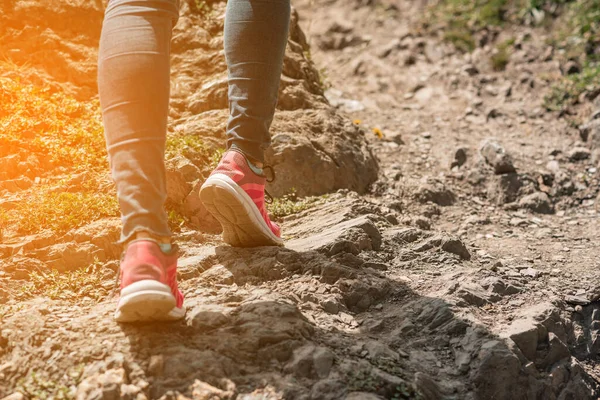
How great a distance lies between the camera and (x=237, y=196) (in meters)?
2.45

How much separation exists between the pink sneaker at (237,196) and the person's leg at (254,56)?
16 cm

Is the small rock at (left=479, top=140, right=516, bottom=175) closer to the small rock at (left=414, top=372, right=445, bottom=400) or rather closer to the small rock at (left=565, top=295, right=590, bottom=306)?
the small rock at (left=565, top=295, right=590, bottom=306)

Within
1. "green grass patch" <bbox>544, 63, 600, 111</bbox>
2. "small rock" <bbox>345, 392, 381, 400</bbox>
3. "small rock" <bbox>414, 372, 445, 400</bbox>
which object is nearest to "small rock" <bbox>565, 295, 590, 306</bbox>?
"small rock" <bbox>414, 372, 445, 400</bbox>

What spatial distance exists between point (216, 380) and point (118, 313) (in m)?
0.42

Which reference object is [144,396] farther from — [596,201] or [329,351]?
[596,201]

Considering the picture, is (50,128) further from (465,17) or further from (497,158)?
(465,17)

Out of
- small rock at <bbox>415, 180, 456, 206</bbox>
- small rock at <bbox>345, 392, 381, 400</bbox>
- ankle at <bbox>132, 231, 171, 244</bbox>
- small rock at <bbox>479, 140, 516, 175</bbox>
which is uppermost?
ankle at <bbox>132, 231, 171, 244</bbox>

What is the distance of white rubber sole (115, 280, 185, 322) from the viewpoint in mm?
1917

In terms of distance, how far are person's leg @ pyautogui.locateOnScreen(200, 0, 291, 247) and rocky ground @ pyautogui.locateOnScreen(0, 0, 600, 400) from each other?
0.40 meters

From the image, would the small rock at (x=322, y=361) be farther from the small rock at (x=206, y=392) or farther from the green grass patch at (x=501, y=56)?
the green grass patch at (x=501, y=56)

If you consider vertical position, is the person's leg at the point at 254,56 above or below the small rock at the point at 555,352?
above

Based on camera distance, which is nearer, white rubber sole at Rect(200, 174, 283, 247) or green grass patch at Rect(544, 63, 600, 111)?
white rubber sole at Rect(200, 174, 283, 247)

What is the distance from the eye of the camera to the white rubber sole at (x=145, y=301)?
6.29ft

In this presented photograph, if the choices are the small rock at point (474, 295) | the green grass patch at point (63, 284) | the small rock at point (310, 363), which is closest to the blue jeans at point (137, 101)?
the small rock at point (310, 363)
